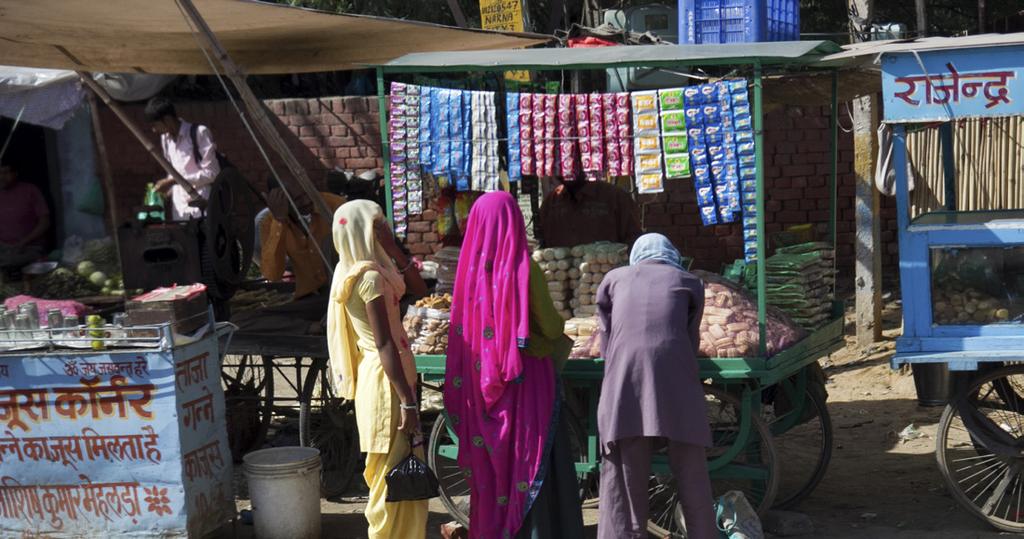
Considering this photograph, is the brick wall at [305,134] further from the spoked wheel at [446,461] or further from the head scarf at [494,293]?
the head scarf at [494,293]

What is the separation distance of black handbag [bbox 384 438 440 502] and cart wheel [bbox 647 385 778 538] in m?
1.14

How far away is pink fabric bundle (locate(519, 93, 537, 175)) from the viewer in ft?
18.4

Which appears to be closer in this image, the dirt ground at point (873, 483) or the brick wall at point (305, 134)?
the dirt ground at point (873, 483)

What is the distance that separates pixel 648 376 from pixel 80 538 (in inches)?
113

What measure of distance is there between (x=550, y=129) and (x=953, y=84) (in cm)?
186

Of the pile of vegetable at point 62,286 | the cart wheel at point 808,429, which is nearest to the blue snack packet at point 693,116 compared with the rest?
the cart wheel at point 808,429

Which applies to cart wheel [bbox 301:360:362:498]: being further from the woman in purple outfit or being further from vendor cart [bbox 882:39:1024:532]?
vendor cart [bbox 882:39:1024:532]

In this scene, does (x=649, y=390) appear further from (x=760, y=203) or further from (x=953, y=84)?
(x=953, y=84)

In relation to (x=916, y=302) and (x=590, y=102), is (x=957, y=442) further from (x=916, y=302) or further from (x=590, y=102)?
(x=590, y=102)

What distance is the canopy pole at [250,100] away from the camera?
5664 mm

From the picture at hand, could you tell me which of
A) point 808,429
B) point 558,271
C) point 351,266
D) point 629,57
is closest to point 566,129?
point 629,57

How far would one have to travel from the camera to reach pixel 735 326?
5.52m

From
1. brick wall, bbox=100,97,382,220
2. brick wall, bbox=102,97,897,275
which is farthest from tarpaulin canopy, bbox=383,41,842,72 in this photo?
brick wall, bbox=100,97,382,220

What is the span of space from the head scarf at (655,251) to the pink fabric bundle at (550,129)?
88cm
